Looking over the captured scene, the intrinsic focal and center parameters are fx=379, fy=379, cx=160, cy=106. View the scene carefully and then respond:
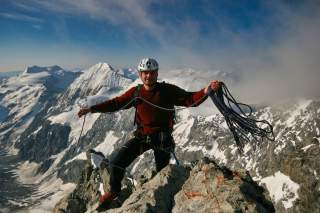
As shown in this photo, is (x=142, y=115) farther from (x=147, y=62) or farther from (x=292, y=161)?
(x=292, y=161)

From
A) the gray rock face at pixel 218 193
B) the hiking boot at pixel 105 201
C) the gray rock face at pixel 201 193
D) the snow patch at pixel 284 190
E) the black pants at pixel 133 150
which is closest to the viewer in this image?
the gray rock face at pixel 218 193

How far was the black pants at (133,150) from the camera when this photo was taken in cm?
1408

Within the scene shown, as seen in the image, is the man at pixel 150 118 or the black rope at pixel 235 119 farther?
the man at pixel 150 118

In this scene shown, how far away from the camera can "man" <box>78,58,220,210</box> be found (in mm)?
13961

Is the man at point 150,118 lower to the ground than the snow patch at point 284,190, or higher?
lower

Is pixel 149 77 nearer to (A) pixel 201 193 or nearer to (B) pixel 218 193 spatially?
(A) pixel 201 193

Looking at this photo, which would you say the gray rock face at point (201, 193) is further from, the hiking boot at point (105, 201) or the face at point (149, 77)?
the face at point (149, 77)

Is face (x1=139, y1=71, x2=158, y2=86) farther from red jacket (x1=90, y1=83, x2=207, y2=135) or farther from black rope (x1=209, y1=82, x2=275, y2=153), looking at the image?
black rope (x1=209, y1=82, x2=275, y2=153)

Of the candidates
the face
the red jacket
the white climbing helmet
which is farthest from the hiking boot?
the white climbing helmet

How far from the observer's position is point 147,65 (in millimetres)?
13516

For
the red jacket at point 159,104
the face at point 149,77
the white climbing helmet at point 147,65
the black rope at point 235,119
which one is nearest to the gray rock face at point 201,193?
the black rope at point 235,119

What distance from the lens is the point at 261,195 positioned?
Result: 12.0 m

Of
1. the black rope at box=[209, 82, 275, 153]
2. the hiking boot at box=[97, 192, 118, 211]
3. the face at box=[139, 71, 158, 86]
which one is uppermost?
the face at box=[139, 71, 158, 86]

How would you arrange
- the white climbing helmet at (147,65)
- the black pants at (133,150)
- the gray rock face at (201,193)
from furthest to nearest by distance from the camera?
the black pants at (133,150), the white climbing helmet at (147,65), the gray rock face at (201,193)
